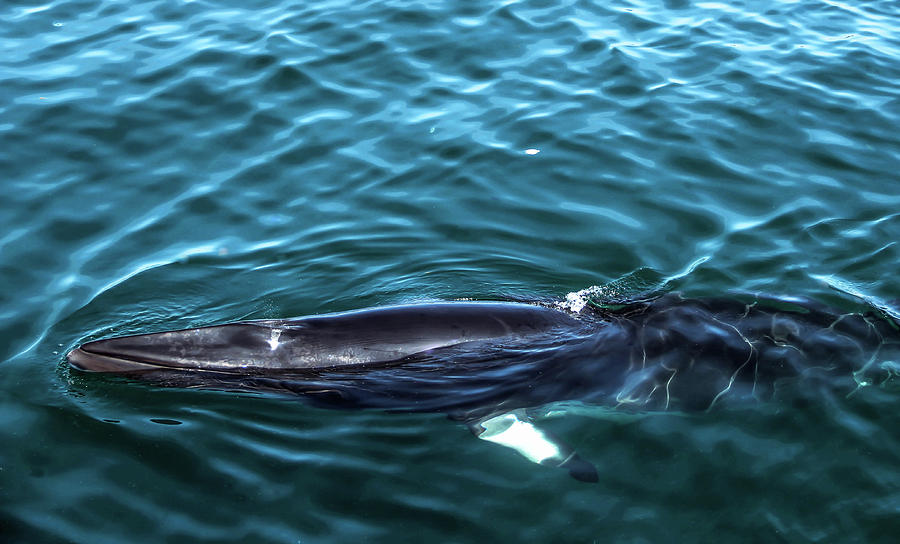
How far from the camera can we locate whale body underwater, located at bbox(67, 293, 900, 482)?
823 centimetres

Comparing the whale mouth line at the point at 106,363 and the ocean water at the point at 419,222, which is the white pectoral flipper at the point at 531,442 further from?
the whale mouth line at the point at 106,363

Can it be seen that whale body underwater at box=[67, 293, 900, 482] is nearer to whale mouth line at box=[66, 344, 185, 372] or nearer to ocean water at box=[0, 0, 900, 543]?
whale mouth line at box=[66, 344, 185, 372]

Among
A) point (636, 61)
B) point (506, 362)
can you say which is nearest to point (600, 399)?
point (506, 362)

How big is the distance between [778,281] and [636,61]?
5.72 metres

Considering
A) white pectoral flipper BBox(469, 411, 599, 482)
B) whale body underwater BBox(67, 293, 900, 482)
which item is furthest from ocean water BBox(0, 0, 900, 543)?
whale body underwater BBox(67, 293, 900, 482)

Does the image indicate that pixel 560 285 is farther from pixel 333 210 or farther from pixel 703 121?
pixel 703 121

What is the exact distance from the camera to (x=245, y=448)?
792 cm

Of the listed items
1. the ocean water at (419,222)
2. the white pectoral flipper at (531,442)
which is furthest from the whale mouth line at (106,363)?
the white pectoral flipper at (531,442)

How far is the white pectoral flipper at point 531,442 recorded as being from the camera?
25.8 ft

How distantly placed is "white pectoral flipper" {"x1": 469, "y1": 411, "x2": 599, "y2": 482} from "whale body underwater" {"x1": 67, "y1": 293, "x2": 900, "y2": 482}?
0.01m

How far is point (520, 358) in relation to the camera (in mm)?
8656

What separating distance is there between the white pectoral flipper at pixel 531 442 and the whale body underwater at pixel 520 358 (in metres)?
0.01

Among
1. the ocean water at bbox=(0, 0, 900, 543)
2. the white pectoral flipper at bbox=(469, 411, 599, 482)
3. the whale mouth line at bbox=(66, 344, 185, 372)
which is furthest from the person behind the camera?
the whale mouth line at bbox=(66, 344, 185, 372)

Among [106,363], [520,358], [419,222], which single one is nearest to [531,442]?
[520,358]
